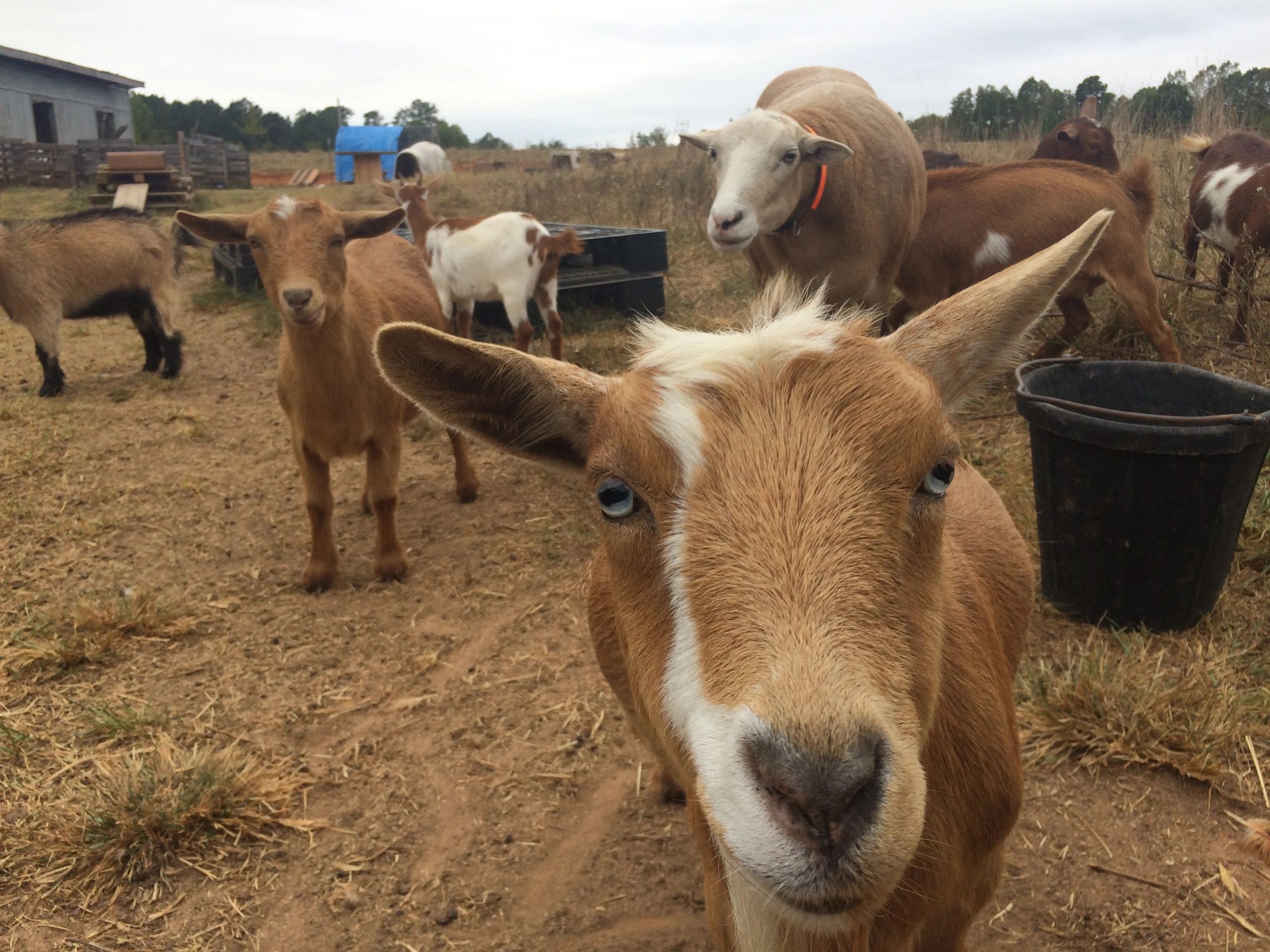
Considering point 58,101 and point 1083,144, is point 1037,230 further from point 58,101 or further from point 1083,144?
point 58,101

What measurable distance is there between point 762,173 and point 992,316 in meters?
3.85

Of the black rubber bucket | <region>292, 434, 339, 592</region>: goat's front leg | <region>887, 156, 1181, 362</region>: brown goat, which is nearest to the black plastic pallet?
<region>292, 434, 339, 592</region>: goat's front leg

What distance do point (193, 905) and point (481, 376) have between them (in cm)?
235

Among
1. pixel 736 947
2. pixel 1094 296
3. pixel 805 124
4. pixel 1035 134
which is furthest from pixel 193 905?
pixel 1035 134

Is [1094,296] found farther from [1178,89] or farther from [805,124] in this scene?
[1178,89]

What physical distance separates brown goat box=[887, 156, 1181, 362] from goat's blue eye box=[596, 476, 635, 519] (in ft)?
18.3

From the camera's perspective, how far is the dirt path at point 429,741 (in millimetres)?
2824

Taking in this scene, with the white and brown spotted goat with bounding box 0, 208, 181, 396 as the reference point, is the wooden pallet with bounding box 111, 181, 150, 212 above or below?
A: above

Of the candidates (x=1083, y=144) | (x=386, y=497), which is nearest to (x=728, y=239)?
(x=386, y=497)

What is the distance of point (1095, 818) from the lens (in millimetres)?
3049

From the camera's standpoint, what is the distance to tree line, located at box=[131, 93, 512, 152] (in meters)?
66.1

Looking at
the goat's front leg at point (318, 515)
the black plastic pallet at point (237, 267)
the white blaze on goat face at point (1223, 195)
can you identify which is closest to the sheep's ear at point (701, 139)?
the goat's front leg at point (318, 515)

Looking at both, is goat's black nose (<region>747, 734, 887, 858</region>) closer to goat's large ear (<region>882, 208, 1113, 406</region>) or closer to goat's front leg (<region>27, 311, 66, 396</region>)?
goat's large ear (<region>882, 208, 1113, 406</region>)

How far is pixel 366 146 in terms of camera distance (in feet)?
125
